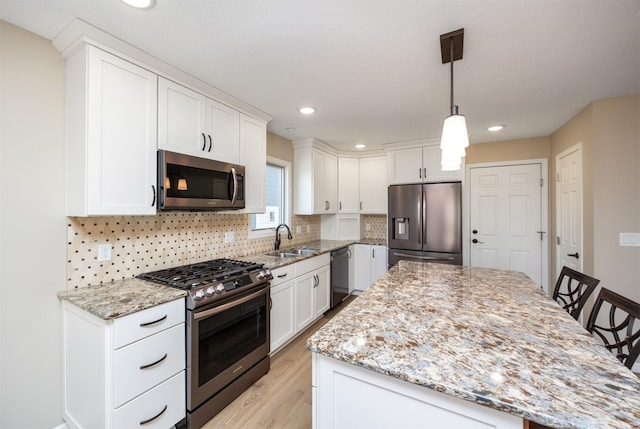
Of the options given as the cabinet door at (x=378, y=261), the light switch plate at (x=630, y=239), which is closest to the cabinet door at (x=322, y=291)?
the cabinet door at (x=378, y=261)

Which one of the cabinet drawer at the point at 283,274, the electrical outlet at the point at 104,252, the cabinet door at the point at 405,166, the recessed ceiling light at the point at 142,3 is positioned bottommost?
the cabinet drawer at the point at 283,274

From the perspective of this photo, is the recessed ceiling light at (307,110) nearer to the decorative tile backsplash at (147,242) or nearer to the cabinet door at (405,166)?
the decorative tile backsplash at (147,242)

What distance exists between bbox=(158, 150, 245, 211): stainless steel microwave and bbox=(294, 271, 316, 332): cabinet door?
107 centimetres

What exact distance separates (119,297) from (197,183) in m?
0.90

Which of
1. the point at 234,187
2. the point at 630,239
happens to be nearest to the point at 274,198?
the point at 234,187

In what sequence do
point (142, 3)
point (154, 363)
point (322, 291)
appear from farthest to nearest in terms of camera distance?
point (322, 291)
point (154, 363)
point (142, 3)

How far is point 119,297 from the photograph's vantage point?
5.15 ft

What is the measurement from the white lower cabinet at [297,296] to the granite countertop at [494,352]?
3.86 feet

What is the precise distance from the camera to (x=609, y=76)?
204 cm

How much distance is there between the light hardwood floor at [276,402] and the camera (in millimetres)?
1812

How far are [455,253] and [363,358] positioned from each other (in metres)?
3.00

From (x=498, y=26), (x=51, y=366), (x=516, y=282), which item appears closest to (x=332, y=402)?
(x=516, y=282)

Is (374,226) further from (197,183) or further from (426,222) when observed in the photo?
(197,183)

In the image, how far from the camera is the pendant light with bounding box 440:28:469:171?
4.98ft
